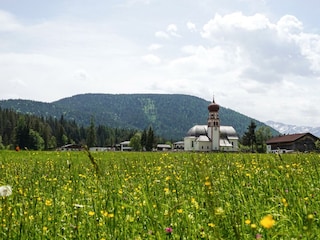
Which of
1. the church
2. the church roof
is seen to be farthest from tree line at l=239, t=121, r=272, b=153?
the church roof

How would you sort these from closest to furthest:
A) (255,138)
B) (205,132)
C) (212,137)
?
(255,138), (212,137), (205,132)

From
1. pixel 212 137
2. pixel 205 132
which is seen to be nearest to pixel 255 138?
pixel 212 137

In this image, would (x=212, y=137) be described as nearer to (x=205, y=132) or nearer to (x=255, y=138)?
(x=205, y=132)

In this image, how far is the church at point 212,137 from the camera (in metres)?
141

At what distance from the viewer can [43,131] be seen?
154 metres

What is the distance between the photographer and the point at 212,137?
14050cm

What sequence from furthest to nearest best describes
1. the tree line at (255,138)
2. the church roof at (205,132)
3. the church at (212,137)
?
the church roof at (205,132) → the church at (212,137) → the tree line at (255,138)

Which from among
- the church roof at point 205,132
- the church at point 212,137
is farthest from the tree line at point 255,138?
the church roof at point 205,132

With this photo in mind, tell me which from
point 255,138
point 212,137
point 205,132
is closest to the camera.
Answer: point 255,138

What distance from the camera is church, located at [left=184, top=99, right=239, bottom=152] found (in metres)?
141

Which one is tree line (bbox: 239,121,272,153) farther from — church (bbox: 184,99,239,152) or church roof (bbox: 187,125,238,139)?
church roof (bbox: 187,125,238,139)

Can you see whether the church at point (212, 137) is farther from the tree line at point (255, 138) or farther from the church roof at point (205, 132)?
the tree line at point (255, 138)

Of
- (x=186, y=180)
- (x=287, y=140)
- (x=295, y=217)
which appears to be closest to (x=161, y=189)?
(x=186, y=180)

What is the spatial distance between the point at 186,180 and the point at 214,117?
13652cm
